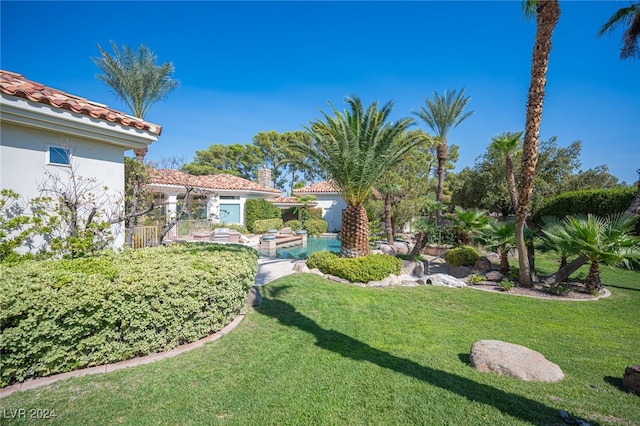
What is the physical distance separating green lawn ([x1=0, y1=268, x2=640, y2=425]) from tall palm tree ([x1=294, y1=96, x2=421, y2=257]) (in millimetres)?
5221

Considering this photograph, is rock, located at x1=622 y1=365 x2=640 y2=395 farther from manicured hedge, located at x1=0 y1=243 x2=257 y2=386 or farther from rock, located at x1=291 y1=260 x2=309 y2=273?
rock, located at x1=291 y1=260 x2=309 y2=273

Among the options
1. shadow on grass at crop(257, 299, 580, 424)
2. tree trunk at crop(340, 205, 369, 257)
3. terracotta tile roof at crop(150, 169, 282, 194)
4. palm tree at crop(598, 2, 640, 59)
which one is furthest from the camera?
terracotta tile roof at crop(150, 169, 282, 194)

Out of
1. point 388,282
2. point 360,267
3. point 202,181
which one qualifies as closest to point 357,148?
point 360,267

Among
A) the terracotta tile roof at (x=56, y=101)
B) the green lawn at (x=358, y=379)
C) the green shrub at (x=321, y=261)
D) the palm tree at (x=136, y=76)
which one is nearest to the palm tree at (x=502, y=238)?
the green lawn at (x=358, y=379)

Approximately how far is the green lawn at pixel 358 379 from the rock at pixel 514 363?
0.16m

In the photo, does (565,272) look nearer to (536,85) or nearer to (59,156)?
(536,85)

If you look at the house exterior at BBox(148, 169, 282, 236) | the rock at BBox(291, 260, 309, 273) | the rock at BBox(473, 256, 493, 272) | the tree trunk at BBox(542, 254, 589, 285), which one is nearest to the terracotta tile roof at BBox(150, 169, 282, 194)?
the house exterior at BBox(148, 169, 282, 236)

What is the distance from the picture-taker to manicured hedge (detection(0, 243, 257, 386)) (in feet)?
10.3

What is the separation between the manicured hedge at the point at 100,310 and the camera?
312cm

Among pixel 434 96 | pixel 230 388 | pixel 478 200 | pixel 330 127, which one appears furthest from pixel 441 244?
pixel 230 388

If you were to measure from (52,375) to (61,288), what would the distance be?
110cm

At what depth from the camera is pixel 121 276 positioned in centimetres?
389

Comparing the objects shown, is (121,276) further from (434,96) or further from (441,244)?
(434,96)

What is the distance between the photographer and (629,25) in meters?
12.2
